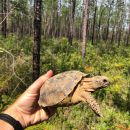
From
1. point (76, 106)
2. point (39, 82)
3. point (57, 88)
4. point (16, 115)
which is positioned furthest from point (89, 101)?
point (76, 106)

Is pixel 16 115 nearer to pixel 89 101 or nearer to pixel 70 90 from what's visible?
pixel 70 90

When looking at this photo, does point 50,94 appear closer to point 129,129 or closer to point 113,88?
point 129,129

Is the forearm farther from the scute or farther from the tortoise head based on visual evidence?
the tortoise head

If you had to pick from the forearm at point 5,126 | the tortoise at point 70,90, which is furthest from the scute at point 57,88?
the forearm at point 5,126

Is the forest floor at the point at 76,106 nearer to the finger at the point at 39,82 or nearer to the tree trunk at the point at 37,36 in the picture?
the tree trunk at the point at 37,36

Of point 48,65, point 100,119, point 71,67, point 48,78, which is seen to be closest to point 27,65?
point 48,65

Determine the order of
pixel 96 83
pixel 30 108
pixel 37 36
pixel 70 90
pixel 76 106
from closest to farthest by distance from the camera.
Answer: pixel 96 83, pixel 70 90, pixel 30 108, pixel 76 106, pixel 37 36

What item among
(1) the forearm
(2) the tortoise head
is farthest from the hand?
(2) the tortoise head
